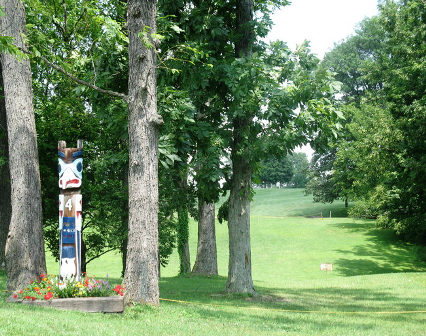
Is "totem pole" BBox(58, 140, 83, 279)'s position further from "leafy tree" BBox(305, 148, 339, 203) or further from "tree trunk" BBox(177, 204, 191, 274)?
"leafy tree" BBox(305, 148, 339, 203)

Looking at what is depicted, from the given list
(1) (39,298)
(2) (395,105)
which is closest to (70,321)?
(1) (39,298)

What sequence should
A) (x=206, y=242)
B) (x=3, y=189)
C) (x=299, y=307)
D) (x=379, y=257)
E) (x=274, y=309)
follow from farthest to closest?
(x=379, y=257) → (x=206, y=242) → (x=3, y=189) → (x=299, y=307) → (x=274, y=309)

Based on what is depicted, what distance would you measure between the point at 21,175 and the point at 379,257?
27.8 meters

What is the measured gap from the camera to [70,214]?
980cm

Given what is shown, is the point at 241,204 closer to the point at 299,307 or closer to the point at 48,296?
the point at 299,307

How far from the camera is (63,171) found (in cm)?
998

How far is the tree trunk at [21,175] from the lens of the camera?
10555 mm

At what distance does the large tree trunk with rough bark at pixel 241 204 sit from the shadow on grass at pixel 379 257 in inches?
684

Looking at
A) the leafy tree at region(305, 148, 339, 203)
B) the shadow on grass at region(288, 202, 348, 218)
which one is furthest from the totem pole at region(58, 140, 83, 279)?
the shadow on grass at region(288, 202, 348, 218)

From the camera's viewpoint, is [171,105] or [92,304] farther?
[171,105]

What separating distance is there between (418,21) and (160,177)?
16029mm

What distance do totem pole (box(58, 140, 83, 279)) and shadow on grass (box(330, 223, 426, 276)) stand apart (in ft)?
72.8

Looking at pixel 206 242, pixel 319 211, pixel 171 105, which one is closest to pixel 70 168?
pixel 171 105

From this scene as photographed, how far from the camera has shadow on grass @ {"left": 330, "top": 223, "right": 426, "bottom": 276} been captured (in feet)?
97.2
